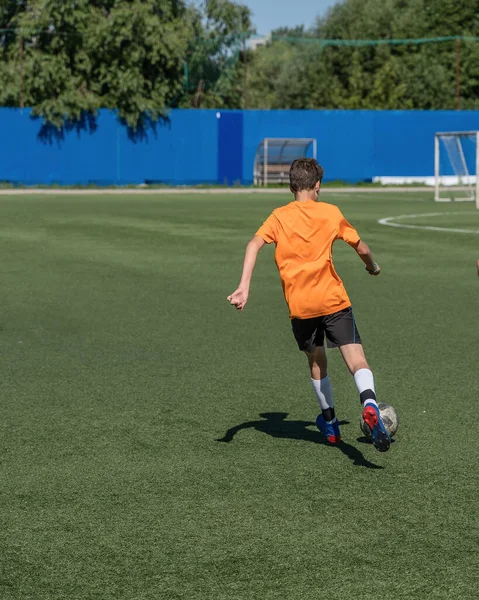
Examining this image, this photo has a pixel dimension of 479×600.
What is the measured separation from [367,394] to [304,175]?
119 cm

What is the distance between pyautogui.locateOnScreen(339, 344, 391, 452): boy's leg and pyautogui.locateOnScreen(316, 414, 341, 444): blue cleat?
50 cm

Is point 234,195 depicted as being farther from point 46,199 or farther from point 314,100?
point 314,100

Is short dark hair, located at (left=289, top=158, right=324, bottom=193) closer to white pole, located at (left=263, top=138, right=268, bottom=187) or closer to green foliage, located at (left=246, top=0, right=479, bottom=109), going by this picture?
white pole, located at (left=263, top=138, right=268, bottom=187)

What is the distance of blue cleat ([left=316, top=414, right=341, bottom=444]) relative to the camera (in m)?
6.48

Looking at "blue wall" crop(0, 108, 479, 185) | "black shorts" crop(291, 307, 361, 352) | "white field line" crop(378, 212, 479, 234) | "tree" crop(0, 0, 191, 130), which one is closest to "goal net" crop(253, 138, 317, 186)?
"blue wall" crop(0, 108, 479, 185)

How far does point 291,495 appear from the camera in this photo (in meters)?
5.49

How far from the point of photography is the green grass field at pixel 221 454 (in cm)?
445

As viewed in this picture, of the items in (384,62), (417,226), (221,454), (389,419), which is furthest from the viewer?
(384,62)

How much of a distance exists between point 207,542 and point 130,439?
6.26 ft

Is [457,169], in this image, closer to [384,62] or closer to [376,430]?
[384,62]

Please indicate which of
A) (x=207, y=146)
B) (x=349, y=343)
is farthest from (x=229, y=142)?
(x=349, y=343)

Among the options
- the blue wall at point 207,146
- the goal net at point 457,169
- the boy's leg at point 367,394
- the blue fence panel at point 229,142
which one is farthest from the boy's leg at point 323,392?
the blue fence panel at point 229,142

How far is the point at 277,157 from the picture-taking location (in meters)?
51.8

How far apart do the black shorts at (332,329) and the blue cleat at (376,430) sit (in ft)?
1.78
